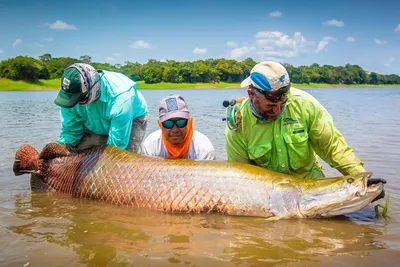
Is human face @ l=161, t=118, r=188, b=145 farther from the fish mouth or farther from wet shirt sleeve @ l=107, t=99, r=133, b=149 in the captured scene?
the fish mouth

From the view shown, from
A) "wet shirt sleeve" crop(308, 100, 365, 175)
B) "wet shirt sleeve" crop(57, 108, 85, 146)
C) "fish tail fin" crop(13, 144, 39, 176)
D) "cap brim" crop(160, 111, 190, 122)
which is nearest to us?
"wet shirt sleeve" crop(308, 100, 365, 175)

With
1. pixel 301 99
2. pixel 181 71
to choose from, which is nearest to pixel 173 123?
pixel 301 99

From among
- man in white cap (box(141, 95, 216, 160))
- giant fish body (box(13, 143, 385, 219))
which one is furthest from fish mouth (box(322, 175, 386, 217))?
man in white cap (box(141, 95, 216, 160))

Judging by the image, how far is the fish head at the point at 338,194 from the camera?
361cm

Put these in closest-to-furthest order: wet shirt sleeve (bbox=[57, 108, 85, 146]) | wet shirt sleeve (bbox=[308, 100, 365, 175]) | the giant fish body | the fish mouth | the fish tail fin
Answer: the fish mouth < the giant fish body < wet shirt sleeve (bbox=[308, 100, 365, 175]) < the fish tail fin < wet shirt sleeve (bbox=[57, 108, 85, 146])

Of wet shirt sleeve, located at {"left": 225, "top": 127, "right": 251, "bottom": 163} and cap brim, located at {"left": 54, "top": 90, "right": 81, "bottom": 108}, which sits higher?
cap brim, located at {"left": 54, "top": 90, "right": 81, "bottom": 108}

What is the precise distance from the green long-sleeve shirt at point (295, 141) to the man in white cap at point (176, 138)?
502mm

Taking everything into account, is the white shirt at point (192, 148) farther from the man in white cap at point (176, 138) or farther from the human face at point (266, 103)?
the human face at point (266, 103)

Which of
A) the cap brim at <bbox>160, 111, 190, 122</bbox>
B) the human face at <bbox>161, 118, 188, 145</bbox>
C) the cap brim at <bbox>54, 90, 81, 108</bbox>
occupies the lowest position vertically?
the human face at <bbox>161, 118, 188, 145</bbox>

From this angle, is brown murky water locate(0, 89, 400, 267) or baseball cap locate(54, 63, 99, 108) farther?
baseball cap locate(54, 63, 99, 108)

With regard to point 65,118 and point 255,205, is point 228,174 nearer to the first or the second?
point 255,205

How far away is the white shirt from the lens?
4.88 meters

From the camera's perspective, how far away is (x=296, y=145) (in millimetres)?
4254

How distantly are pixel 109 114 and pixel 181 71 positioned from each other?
69.3 meters
